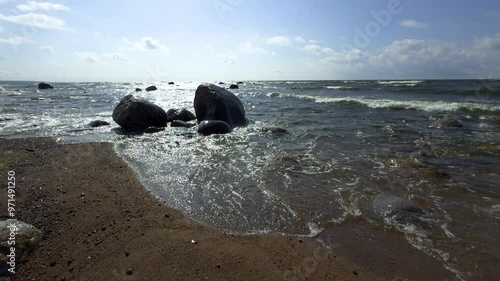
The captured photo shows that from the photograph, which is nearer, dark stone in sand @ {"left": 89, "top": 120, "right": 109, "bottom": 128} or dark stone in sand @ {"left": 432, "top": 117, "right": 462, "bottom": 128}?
dark stone in sand @ {"left": 432, "top": 117, "right": 462, "bottom": 128}

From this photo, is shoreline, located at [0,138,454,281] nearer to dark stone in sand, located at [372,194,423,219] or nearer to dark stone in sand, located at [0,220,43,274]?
dark stone in sand, located at [0,220,43,274]

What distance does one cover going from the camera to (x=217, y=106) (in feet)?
46.0

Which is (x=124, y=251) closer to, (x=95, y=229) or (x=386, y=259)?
(x=95, y=229)

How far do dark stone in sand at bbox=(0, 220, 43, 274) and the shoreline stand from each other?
4.1 inches

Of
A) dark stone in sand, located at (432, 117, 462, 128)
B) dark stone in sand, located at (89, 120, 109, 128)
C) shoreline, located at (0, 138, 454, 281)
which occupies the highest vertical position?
dark stone in sand, located at (432, 117, 462, 128)

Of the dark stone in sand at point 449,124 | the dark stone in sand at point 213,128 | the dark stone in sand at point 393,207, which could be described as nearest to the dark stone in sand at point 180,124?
the dark stone in sand at point 213,128

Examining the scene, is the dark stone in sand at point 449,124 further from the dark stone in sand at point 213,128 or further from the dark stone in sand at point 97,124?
the dark stone in sand at point 97,124

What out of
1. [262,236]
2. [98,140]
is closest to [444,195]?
[262,236]

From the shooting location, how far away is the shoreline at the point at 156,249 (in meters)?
3.89

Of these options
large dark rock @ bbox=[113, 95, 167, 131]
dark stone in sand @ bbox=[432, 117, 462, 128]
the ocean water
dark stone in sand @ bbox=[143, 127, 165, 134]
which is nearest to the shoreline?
the ocean water

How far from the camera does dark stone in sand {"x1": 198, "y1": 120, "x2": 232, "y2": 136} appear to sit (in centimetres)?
1254

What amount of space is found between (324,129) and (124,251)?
11.4 metres

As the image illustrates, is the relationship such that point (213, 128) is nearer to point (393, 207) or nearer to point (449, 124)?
point (393, 207)

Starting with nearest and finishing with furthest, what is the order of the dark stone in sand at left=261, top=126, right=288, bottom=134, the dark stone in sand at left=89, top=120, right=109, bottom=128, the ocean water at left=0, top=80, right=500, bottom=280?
the ocean water at left=0, top=80, right=500, bottom=280, the dark stone in sand at left=261, top=126, right=288, bottom=134, the dark stone in sand at left=89, top=120, right=109, bottom=128
